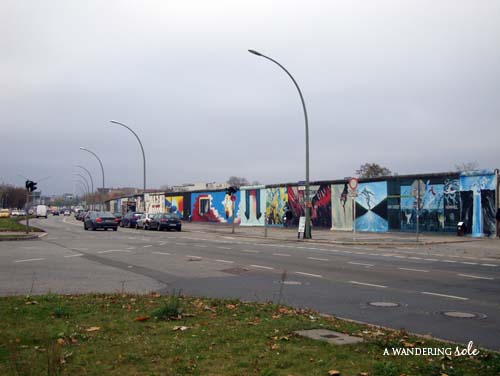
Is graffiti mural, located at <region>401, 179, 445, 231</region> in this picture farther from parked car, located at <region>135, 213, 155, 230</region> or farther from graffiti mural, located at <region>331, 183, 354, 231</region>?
parked car, located at <region>135, 213, 155, 230</region>

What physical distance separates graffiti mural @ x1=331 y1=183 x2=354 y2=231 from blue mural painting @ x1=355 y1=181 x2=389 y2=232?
2.14ft

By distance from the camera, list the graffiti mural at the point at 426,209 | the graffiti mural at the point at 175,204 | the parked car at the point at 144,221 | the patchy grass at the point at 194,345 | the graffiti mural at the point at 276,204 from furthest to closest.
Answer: the graffiti mural at the point at 175,204 < the graffiti mural at the point at 276,204 < the parked car at the point at 144,221 < the graffiti mural at the point at 426,209 < the patchy grass at the point at 194,345

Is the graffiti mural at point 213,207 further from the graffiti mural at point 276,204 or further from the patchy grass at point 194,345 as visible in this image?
the patchy grass at point 194,345

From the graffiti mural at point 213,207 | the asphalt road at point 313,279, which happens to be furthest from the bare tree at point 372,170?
the asphalt road at point 313,279

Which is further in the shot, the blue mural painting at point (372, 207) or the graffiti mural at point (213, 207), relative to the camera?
the graffiti mural at point (213, 207)

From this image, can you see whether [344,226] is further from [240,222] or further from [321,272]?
[321,272]

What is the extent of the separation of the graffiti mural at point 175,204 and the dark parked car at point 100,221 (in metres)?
25.1

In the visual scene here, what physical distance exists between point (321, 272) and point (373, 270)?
64.4 inches

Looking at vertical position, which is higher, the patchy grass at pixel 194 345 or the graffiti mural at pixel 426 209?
the graffiti mural at pixel 426 209

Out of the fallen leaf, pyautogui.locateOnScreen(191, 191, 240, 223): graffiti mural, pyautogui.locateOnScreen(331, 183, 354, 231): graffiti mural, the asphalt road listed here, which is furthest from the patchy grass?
pyautogui.locateOnScreen(191, 191, 240, 223): graffiti mural

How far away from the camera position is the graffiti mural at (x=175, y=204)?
228ft

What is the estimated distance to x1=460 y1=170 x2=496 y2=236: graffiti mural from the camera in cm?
3081

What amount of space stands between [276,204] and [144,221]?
11452mm

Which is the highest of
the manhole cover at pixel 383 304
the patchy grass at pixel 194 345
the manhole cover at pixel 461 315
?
the patchy grass at pixel 194 345
